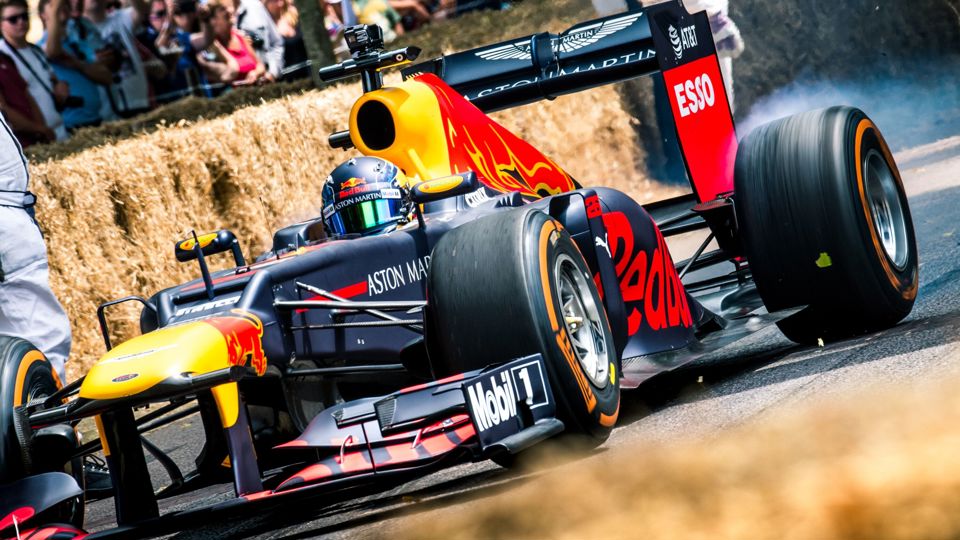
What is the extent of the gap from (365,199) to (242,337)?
1.43 m

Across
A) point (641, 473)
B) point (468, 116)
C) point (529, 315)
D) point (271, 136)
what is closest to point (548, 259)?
point (529, 315)

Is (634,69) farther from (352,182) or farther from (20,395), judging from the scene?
(20,395)

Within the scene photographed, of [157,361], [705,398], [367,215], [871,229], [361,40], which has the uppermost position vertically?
[361,40]

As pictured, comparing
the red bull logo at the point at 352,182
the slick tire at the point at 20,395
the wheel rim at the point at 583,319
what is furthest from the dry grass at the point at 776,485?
the red bull logo at the point at 352,182

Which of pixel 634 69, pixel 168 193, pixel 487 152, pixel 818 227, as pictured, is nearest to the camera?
pixel 818 227

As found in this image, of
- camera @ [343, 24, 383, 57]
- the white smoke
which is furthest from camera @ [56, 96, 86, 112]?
camera @ [343, 24, 383, 57]

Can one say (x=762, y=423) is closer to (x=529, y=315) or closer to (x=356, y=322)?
(x=529, y=315)

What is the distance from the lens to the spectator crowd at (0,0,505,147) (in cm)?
1290

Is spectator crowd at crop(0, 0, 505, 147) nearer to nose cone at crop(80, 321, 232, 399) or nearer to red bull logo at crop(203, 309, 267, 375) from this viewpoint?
red bull logo at crop(203, 309, 267, 375)

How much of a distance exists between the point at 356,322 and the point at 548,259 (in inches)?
43.5

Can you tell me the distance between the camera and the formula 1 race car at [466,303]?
503 centimetres

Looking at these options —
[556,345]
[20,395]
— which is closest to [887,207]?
[556,345]

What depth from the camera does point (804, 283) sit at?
21.5 feet

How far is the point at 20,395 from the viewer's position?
5789mm
